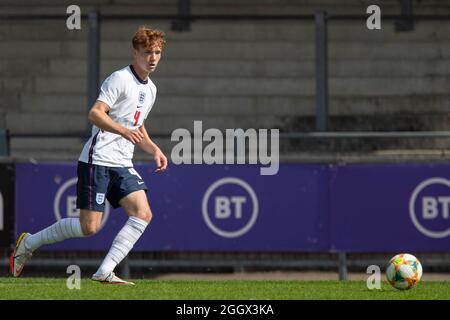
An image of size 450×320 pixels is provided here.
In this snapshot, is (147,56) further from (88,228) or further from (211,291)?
(211,291)

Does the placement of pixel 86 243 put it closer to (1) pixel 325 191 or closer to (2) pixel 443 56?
(1) pixel 325 191

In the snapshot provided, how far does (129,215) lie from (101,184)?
33cm

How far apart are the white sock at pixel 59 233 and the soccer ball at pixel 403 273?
7.76 feet

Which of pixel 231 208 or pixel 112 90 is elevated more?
pixel 112 90

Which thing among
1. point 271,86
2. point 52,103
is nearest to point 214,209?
point 271,86

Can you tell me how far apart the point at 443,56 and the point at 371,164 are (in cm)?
556

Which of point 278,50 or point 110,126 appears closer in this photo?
point 110,126

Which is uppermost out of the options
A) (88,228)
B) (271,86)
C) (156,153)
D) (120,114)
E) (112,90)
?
(271,86)

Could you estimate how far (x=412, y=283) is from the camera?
344 inches

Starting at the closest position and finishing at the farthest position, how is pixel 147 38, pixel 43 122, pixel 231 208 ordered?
pixel 147 38 → pixel 231 208 → pixel 43 122

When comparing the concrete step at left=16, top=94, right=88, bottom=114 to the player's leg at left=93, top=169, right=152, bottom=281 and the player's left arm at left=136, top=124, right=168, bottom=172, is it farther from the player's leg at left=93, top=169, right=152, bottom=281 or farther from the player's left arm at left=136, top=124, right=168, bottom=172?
the player's leg at left=93, top=169, right=152, bottom=281

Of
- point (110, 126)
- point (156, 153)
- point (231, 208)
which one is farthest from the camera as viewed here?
point (231, 208)

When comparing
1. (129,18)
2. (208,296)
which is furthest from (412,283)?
(129,18)

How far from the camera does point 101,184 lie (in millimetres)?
8711
